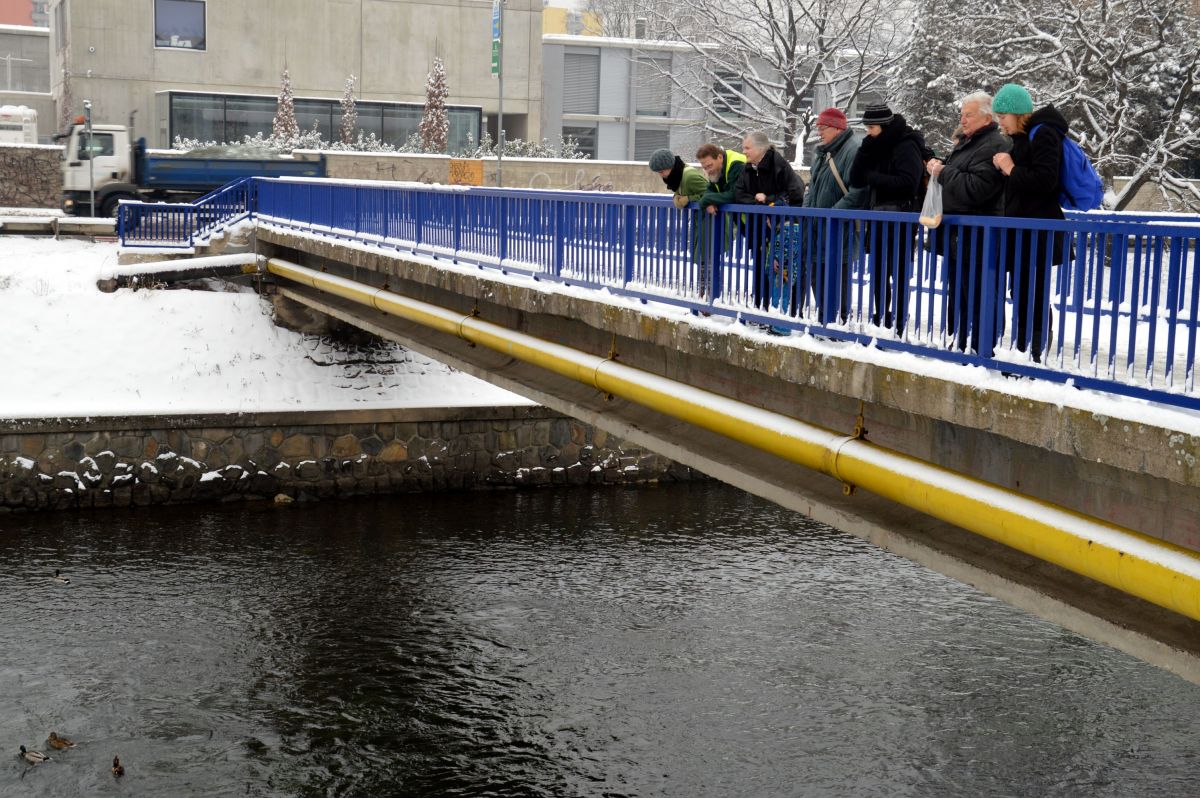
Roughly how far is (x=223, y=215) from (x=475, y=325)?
1289 cm

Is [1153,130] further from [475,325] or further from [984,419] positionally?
[984,419]

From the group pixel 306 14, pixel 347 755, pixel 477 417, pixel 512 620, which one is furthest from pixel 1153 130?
pixel 306 14

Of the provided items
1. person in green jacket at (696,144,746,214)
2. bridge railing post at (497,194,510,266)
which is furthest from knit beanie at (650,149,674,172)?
bridge railing post at (497,194,510,266)

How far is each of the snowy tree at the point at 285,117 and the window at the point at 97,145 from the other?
1085 cm

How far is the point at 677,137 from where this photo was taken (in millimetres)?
58125

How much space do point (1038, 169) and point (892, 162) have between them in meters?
1.43

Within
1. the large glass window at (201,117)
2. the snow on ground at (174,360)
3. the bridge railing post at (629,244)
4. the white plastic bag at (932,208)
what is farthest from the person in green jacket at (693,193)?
the large glass window at (201,117)

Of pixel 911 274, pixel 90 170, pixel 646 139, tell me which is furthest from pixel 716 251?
pixel 646 139

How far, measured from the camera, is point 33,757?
1048cm

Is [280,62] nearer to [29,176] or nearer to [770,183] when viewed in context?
[29,176]

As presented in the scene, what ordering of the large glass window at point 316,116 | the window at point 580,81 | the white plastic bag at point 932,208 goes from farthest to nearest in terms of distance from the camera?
the window at point 580,81 → the large glass window at point 316,116 → the white plastic bag at point 932,208

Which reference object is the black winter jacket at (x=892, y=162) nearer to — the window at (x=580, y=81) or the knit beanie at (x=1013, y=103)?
the knit beanie at (x=1013, y=103)

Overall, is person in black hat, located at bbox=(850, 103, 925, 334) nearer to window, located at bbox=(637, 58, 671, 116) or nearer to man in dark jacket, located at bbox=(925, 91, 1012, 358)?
man in dark jacket, located at bbox=(925, 91, 1012, 358)

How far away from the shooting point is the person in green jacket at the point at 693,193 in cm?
905
